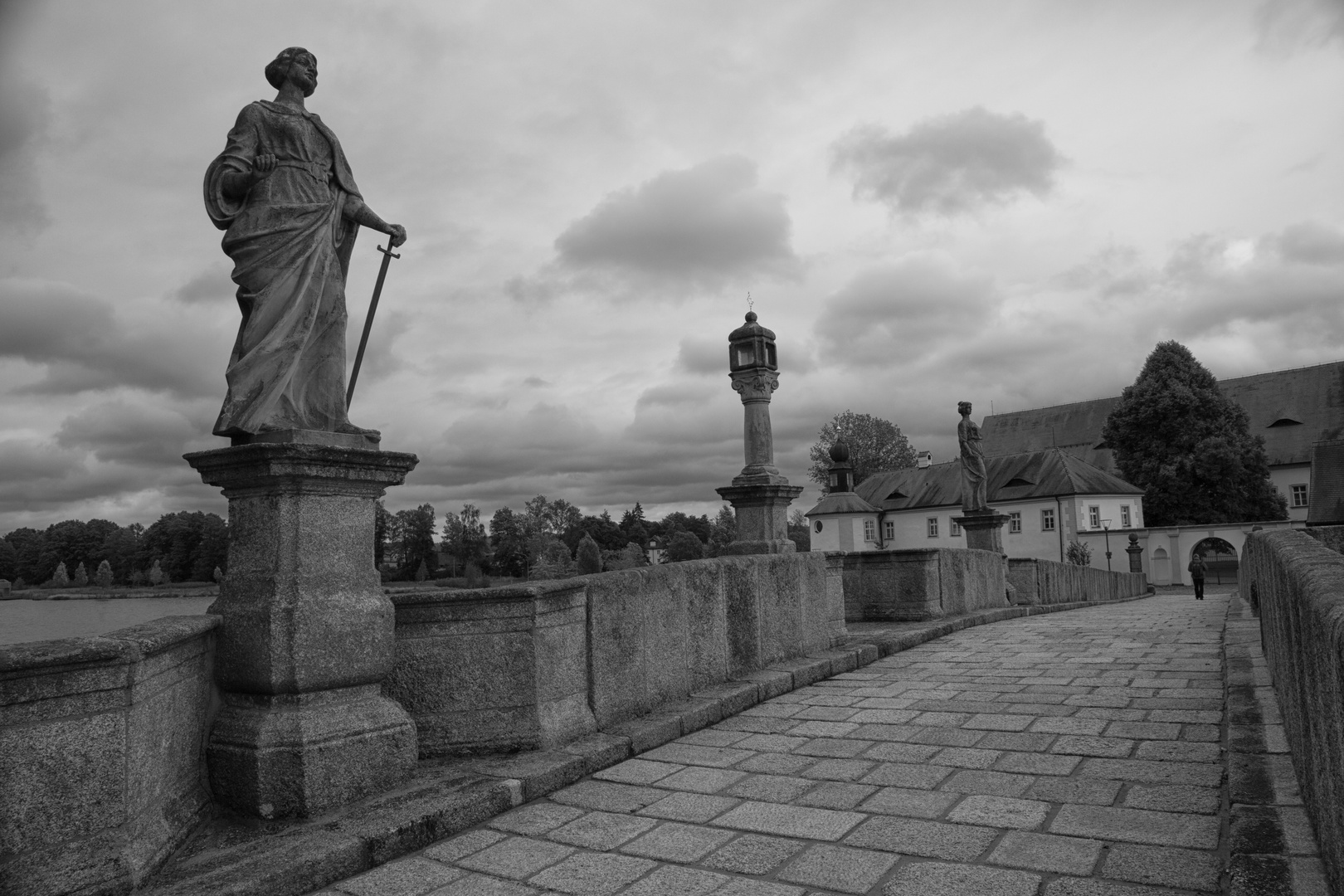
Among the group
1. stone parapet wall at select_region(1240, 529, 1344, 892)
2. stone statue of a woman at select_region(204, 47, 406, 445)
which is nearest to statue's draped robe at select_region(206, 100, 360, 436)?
stone statue of a woman at select_region(204, 47, 406, 445)

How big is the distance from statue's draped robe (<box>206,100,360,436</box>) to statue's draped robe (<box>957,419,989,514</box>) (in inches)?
565

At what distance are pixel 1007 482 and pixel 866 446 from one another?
47.9 feet

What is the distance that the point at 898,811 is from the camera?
3795mm

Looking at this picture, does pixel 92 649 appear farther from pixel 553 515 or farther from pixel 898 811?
pixel 553 515

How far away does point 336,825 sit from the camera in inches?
138

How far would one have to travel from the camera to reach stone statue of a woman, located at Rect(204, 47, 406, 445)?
13.4ft

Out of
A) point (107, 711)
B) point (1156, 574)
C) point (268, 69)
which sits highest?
point (268, 69)

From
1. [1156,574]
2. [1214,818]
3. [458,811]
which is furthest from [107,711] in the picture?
[1156,574]

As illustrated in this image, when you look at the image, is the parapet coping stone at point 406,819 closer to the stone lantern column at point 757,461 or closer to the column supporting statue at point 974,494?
the stone lantern column at point 757,461

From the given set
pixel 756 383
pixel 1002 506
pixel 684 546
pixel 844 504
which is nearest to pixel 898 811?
pixel 756 383

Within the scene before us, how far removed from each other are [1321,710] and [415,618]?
3590 millimetres

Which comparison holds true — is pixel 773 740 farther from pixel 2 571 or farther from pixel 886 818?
pixel 2 571

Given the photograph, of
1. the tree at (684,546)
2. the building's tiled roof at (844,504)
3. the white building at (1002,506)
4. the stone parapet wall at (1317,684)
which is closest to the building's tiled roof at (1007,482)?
the white building at (1002,506)

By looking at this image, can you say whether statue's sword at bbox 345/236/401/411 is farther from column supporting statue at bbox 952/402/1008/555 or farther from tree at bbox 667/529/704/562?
tree at bbox 667/529/704/562
